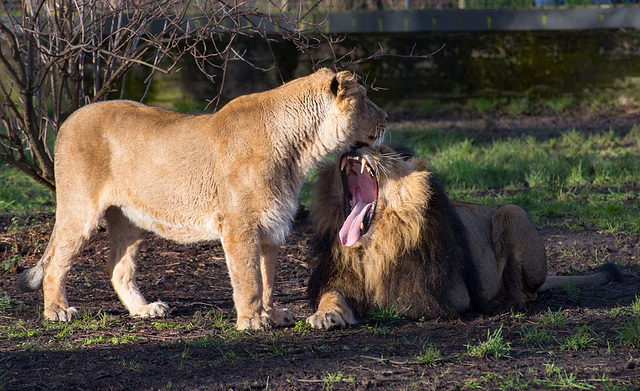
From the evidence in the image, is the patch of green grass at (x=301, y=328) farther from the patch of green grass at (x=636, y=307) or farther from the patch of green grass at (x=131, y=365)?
the patch of green grass at (x=636, y=307)

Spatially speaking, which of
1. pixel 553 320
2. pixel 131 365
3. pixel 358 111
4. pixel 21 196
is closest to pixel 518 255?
pixel 553 320

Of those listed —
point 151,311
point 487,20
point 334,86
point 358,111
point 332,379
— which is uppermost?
point 487,20

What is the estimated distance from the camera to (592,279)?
18.2ft

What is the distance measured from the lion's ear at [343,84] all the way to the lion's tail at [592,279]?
205 centimetres

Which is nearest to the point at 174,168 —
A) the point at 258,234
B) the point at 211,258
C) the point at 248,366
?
the point at 258,234

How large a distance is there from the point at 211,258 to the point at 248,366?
8.39 feet

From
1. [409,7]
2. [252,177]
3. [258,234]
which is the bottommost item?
[258,234]

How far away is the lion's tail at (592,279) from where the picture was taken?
217 inches

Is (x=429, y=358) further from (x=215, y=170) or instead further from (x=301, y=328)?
(x=215, y=170)

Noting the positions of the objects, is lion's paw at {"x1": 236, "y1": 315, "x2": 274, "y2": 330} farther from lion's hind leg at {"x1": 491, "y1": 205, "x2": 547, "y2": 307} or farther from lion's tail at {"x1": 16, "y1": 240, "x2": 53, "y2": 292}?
lion's hind leg at {"x1": 491, "y1": 205, "x2": 547, "y2": 307}

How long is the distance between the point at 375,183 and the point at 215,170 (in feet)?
2.97

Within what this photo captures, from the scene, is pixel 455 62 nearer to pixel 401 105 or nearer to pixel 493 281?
pixel 401 105

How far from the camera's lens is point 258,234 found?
14.5ft

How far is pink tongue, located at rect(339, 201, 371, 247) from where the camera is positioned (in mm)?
4688
